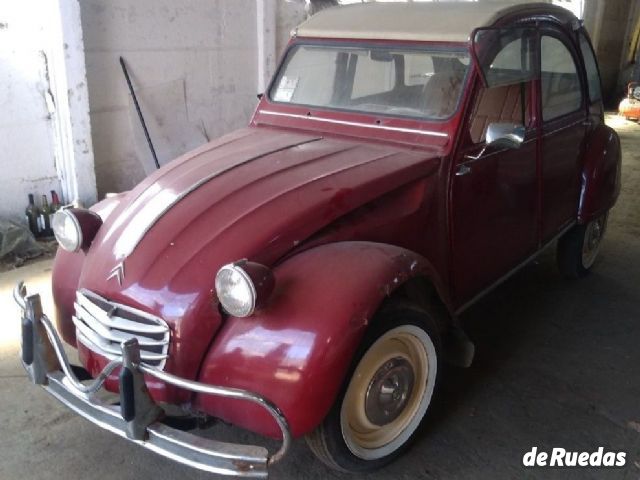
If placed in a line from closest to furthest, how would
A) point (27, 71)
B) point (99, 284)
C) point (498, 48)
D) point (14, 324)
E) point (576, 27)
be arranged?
point (99, 284)
point (498, 48)
point (14, 324)
point (576, 27)
point (27, 71)

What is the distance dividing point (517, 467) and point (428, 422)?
0.42 m

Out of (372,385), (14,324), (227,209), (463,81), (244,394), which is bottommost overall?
(14,324)

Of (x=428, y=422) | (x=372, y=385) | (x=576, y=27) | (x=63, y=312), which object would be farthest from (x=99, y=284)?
(x=576, y=27)

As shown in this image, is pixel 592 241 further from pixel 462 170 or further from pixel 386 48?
pixel 386 48

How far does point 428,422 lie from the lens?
2.75 m

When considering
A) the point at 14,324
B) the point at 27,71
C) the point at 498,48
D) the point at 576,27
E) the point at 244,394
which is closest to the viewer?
the point at 244,394

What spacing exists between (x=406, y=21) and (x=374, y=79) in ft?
1.06

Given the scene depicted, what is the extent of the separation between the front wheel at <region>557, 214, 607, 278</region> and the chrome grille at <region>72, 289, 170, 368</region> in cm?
303

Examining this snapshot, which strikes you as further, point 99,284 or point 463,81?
point 463,81

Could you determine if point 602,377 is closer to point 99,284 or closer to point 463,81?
point 463,81

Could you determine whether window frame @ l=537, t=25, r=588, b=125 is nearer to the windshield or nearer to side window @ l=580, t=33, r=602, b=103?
side window @ l=580, t=33, r=602, b=103

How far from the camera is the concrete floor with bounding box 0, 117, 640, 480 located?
248 centimetres

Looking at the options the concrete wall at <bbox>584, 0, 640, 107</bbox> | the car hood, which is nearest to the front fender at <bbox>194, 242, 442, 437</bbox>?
the car hood

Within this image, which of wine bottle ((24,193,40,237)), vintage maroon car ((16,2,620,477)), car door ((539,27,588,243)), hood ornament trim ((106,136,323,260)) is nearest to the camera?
vintage maroon car ((16,2,620,477))
